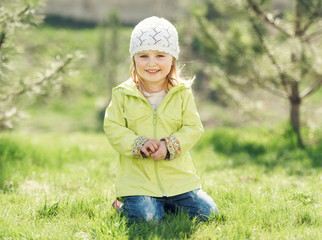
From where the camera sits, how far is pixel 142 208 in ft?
8.95

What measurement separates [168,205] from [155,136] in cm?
60

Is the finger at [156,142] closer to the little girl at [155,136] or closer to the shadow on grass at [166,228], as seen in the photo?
the little girl at [155,136]

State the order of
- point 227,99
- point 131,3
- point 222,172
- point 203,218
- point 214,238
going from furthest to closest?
point 131,3
point 227,99
point 222,172
point 203,218
point 214,238

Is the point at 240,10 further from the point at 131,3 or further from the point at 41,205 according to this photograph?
the point at 131,3

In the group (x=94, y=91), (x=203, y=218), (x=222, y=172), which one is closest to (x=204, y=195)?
(x=203, y=218)

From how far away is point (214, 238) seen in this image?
2.44 metres

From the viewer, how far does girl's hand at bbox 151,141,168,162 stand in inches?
107

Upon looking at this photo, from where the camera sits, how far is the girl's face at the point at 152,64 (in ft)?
9.51

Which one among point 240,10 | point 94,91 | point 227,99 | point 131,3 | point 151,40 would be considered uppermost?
point 131,3

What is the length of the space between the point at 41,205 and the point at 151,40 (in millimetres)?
1580

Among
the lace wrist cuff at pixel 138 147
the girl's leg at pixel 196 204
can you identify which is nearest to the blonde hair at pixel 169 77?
the lace wrist cuff at pixel 138 147

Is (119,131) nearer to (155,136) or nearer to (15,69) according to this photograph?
(155,136)

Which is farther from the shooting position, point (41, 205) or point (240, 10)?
point (240, 10)

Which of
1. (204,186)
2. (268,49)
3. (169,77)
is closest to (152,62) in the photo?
(169,77)
